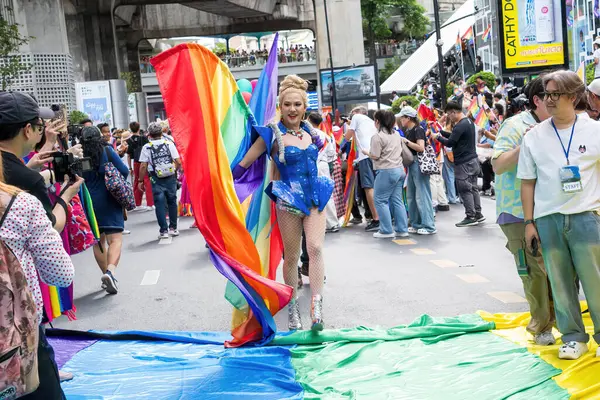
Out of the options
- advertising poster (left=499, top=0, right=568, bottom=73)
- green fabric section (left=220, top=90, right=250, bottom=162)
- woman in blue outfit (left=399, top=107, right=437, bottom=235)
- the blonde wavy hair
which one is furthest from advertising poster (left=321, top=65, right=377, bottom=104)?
green fabric section (left=220, top=90, right=250, bottom=162)

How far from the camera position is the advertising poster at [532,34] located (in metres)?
16.6

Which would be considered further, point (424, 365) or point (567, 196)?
point (424, 365)

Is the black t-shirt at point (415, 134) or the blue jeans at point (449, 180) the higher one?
the black t-shirt at point (415, 134)

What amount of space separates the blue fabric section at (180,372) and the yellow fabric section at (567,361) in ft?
5.09

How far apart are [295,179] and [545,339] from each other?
2.14 meters

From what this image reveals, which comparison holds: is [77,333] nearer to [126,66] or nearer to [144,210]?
[144,210]

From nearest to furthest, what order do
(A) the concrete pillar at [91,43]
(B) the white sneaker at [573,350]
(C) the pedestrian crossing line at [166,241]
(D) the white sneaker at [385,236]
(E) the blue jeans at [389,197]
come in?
(B) the white sneaker at [573,350], (E) the blue jeans at [389,197], (D) the white sneaker at [385,236], (C) the pedestrian crossing line at [166,241], (A) the concrete pillar at [91,43]

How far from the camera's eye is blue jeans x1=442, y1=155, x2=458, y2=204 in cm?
1477

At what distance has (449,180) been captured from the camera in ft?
49.3

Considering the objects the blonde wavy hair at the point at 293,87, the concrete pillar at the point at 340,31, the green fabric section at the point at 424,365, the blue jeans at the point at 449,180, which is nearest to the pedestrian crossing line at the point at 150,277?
the green fabric section at the point at 424,365

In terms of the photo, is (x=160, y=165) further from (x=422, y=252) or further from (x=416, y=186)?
(x=422, y=252)

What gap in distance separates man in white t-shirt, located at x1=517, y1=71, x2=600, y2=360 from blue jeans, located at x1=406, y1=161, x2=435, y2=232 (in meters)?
7.00

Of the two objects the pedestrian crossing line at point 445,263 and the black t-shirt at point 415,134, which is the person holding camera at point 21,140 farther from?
the black t-shirt at point 415,134

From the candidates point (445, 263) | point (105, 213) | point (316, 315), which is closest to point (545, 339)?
point (316, 315)
